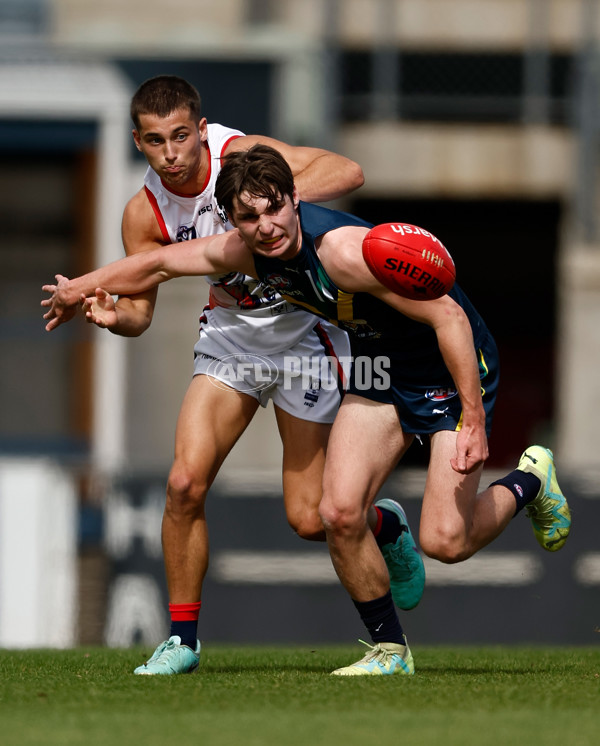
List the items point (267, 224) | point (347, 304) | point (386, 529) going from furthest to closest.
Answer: point (386, 529), point (347, 304), point (267, 224)

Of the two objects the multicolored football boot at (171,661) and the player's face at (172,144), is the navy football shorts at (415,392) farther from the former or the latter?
the multicolored football boot at (171,661)

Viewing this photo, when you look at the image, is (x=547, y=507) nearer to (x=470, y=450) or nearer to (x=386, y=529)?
(x=386, y=529)

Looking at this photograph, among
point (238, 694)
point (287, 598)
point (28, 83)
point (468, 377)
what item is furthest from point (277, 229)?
point (28, 83)

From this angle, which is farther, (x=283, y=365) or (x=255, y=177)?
(x=283, y=365)

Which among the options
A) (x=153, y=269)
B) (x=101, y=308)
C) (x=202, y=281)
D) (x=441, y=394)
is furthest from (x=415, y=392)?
(x=202, y=281)

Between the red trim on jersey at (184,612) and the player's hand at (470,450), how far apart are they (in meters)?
1.23

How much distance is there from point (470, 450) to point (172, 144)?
156 cm

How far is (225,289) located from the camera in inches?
223

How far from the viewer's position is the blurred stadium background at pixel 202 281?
1034cm

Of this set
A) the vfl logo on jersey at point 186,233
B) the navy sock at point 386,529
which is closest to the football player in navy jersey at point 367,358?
the vfl logo on jersey at point 186,233

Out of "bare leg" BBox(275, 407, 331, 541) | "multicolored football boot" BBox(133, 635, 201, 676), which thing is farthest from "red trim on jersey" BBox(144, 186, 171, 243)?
"multicolored football boot" BBox(133, 635, 201, 676)

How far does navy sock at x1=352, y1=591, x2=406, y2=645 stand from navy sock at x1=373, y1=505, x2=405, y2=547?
612 millimetres

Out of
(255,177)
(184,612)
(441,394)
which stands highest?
(255,177)

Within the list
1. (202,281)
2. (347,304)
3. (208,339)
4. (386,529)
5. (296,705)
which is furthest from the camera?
(202,281)
